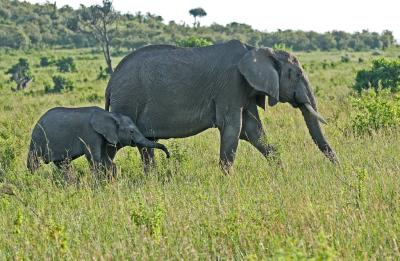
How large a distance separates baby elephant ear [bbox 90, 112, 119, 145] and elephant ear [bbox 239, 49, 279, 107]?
1667 mm

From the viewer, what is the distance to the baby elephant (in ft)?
22.6

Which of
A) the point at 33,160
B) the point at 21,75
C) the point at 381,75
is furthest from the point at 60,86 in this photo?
the point at 33,160

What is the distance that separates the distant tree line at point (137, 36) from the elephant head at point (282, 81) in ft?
130

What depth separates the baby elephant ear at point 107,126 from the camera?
270 inches

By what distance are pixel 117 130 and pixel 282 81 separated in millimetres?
2091

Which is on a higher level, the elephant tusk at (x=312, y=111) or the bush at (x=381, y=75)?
the elephant tusk at (x=312, y=111)

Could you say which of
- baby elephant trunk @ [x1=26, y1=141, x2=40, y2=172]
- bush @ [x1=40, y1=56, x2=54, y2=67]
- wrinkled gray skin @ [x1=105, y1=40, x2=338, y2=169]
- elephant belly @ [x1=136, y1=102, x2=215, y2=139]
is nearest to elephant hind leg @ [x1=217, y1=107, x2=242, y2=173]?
wrinkled gray skin @ [x1=105, y1=40, x2=338, y2=169]

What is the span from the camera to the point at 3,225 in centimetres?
493

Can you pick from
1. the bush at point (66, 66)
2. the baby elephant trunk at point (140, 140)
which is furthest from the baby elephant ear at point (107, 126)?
the bush at point (66, 66)

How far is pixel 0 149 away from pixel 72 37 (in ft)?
196

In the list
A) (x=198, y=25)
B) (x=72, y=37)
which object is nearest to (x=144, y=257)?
(x=72, y=37)

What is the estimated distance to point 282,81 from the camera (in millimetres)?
6914

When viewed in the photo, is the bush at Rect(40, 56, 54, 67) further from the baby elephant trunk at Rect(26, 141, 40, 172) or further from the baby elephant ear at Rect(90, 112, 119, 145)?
the baby elephant ear at Rect(90, 112, 119, 145)

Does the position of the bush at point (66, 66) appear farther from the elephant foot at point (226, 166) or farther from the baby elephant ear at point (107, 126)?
the elephant foot at point (226, 166)
